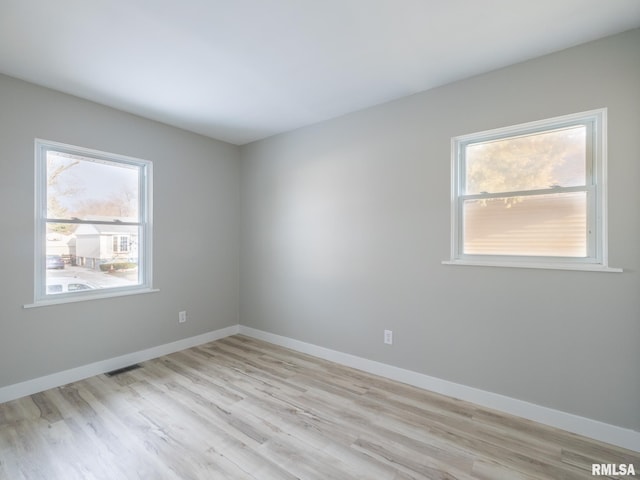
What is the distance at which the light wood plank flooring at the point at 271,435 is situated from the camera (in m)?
1.72

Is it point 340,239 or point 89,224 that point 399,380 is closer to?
point 340,239

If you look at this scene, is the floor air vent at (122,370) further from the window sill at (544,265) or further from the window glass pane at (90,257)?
the window sill at (544,265)

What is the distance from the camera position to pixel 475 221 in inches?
97.1

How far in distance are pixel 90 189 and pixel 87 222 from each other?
1.06 feet

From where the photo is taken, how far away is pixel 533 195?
2217 mm

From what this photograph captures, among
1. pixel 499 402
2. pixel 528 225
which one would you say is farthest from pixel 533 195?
pixel 499 402

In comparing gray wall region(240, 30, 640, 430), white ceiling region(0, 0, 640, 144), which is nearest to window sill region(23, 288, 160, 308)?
gray wall region(240, 30, 640, 430)

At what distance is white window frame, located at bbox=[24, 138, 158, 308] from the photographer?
2.56 meters

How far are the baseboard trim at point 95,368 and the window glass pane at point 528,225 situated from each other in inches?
126

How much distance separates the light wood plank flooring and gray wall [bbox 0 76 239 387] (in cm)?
40

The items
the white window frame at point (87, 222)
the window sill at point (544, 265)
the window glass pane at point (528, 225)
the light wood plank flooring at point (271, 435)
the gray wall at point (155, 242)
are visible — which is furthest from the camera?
the white window frame at point (87, 222)

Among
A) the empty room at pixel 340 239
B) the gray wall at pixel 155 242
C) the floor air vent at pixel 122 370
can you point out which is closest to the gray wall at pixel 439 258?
the empty room at pixel 340 239

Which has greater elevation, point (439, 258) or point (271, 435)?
point (439, 258)

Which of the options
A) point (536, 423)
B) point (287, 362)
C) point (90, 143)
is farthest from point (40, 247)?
point (536, 423)
